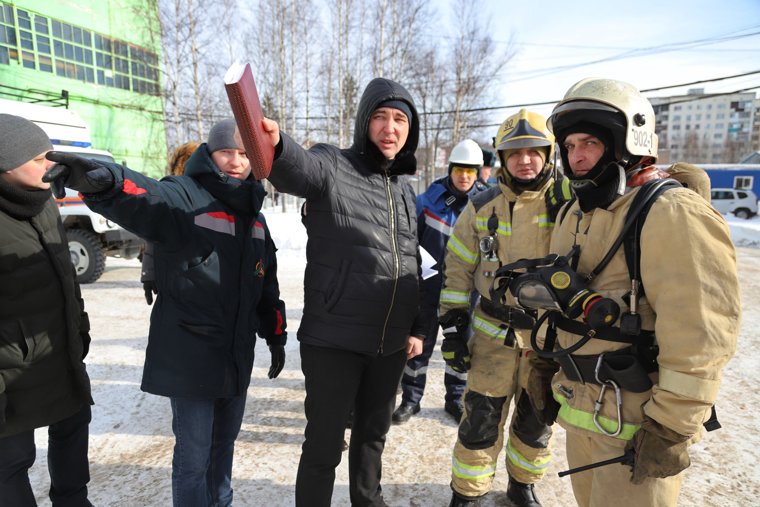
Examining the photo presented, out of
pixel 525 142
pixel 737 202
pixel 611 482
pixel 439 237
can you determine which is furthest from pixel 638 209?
pixel 737 202

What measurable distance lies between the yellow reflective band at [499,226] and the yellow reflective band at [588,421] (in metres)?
0.97

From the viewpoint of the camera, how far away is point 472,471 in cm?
243

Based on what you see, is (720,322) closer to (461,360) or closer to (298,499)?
(461,360)

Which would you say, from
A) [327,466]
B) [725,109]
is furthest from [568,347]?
[725,109]

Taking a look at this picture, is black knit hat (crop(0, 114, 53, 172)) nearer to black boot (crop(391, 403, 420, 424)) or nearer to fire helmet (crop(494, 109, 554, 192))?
fire helmet (crop(494, 109, 554, 192))

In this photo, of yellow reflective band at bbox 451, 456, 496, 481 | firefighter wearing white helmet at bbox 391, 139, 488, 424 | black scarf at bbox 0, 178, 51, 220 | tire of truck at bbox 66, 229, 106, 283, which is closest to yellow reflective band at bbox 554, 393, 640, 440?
yellow reflective band at bbox 451, 456, 496, 481

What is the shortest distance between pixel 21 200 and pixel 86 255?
6.98 m

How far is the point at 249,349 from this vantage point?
2.21 meters

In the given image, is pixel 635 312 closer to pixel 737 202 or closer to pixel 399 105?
pixel 399 105

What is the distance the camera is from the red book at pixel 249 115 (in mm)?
1196

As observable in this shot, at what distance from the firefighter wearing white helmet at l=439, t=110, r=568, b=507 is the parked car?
24.9m

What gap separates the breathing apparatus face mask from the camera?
150 cm

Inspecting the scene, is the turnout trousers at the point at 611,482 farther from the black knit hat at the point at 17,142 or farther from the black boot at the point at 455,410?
the black knit hat at the point at 17,142

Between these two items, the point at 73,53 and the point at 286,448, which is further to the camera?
the point at 73,53
